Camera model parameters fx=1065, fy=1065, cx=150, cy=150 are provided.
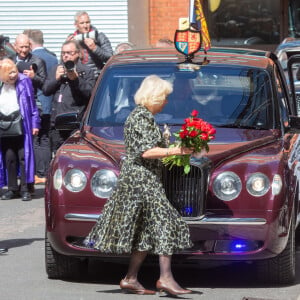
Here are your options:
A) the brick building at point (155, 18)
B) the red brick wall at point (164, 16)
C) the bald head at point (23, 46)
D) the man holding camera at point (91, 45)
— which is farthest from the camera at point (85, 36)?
the red brick wall at point (164, 16)

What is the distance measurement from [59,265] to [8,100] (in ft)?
17.1

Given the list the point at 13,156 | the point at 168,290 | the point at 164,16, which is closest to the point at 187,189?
the point at 168,290

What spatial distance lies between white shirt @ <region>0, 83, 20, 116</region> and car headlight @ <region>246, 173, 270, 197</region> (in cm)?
591

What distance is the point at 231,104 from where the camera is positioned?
28.7 ft

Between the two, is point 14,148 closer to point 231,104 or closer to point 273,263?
point 231,104

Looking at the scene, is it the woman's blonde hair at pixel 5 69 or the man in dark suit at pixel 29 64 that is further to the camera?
the man in dark suit at pixel 29 64

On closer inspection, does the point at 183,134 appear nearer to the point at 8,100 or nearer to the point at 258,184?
the point at 258,184

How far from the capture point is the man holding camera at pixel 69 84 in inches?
494

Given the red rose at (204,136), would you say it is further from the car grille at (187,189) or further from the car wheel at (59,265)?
the car wheel at (59,265)

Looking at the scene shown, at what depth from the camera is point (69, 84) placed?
1263 centimetres

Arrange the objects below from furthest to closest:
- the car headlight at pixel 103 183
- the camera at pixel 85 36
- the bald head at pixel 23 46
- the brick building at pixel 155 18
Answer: the brick building at pixel 155 18
the camera at pixel 85 36
the bald head at pixel 23 46
the car headlight at pixel 103 183

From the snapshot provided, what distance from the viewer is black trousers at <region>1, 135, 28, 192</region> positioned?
13.2 metres

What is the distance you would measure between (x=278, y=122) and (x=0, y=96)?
5.23 meters

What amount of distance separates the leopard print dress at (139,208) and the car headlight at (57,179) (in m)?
0.47
